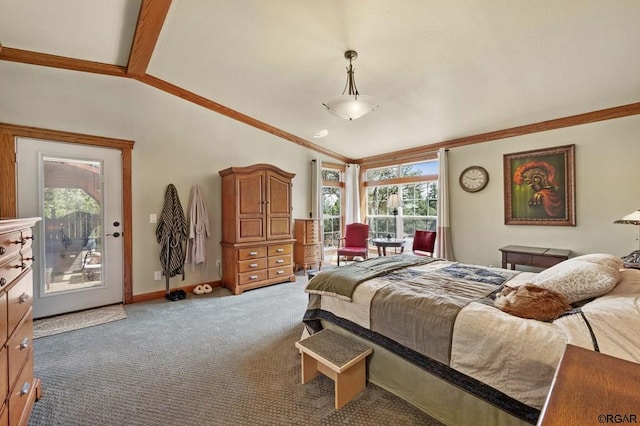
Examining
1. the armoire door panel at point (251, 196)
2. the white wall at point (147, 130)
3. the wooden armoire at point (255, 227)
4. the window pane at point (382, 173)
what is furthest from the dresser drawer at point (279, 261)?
A: the window pane at point (382, 173)

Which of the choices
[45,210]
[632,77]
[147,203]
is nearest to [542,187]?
[632,77]

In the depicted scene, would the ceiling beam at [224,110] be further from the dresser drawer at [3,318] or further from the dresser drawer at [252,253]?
the dresser drawer at [3,318]

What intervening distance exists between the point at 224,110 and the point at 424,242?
398 cm

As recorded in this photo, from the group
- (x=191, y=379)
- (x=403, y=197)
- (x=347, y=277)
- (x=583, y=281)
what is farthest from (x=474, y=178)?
(x=191, y=379)

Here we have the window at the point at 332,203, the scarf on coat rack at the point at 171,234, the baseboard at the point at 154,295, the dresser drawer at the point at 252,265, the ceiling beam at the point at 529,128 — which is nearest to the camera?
the ceiling beam at the point at 529,128

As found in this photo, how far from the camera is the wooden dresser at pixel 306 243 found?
5.22 m

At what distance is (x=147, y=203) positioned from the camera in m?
3.78

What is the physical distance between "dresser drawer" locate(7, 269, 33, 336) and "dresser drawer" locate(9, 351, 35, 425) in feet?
1.01

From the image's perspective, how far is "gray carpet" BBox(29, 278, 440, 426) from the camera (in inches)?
65.2

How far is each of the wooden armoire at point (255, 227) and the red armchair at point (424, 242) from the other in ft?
7.19

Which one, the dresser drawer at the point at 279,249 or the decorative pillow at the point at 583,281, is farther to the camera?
the dresser drawer at the point at 279,249

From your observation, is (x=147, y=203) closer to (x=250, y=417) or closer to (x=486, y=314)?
(x=250, y=417)

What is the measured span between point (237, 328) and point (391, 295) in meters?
1.81

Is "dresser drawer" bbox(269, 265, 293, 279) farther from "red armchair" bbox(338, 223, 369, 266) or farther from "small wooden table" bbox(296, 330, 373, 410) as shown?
"small wooden table" bbox(296, 330, 373, 410)
